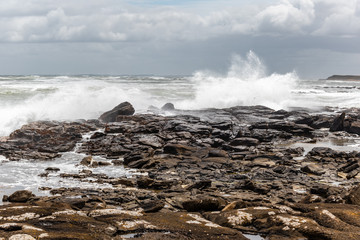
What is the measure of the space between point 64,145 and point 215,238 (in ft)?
48.9

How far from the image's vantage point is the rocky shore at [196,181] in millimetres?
7859

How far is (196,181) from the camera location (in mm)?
14125

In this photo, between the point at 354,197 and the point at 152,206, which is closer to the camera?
the point at 354,197

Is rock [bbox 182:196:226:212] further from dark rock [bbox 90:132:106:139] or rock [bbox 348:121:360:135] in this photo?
rock [bbox 348:121:360:135]

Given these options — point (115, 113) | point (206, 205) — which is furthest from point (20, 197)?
point (115, 113)

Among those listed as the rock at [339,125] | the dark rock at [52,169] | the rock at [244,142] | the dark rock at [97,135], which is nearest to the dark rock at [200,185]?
the dark rock at [52,169]

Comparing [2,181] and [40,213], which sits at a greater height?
[40,213]

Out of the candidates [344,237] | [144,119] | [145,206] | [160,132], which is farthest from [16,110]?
[344,237]

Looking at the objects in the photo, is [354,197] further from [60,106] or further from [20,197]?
[60,106]

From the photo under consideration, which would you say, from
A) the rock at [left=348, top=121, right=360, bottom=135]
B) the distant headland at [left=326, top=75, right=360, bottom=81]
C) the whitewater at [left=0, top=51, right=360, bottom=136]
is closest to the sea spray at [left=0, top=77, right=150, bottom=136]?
the whitewater at [left=0, top=51, right=360, bottom=136]

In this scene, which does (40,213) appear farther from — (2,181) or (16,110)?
(16,110)

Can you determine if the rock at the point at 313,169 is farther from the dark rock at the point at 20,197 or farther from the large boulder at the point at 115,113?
the large boulder at the point at 115,113

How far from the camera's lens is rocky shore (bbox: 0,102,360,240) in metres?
7.86

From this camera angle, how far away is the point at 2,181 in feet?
47.1
